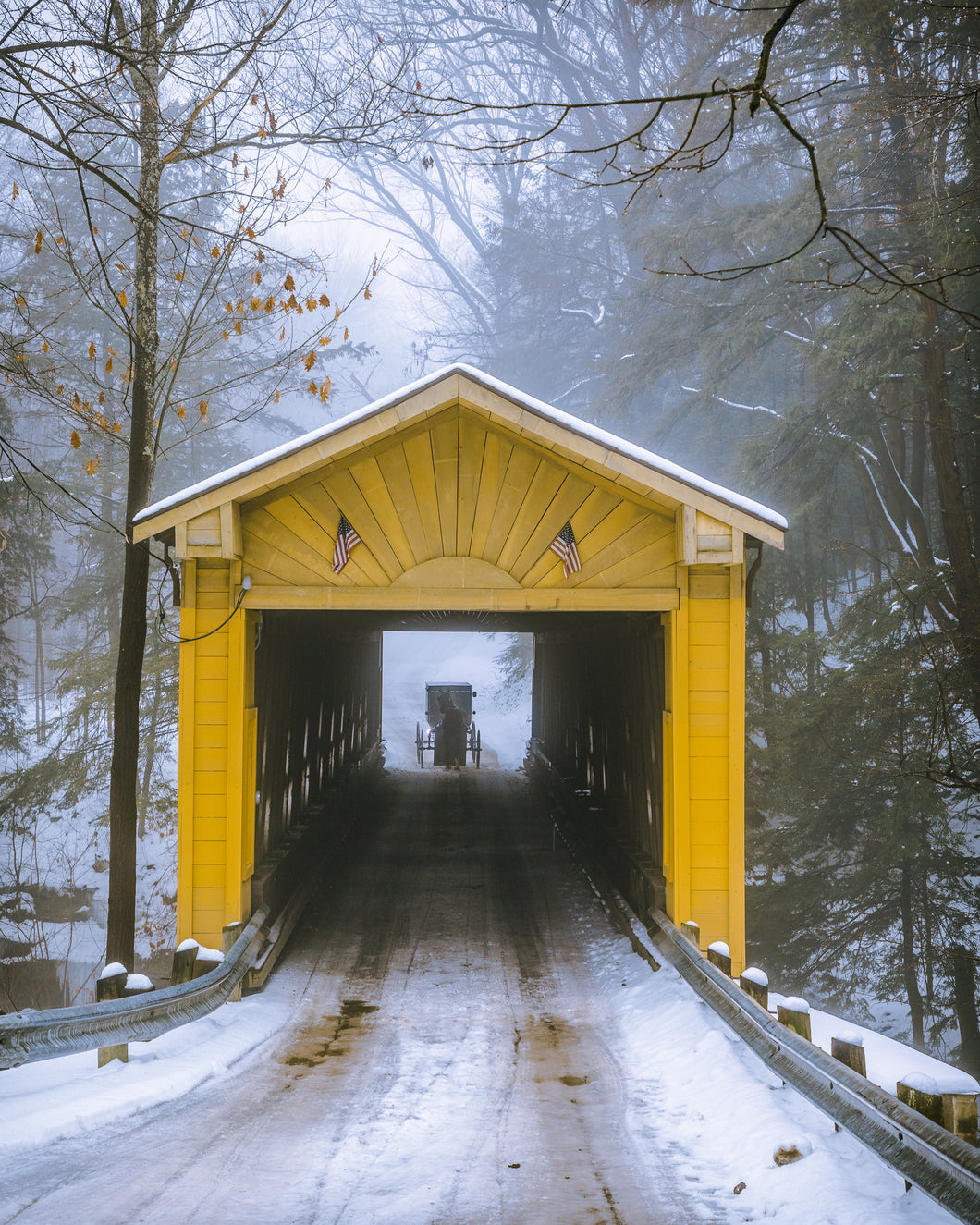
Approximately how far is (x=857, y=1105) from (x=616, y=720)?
7.61 m

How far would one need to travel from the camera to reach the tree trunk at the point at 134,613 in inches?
316

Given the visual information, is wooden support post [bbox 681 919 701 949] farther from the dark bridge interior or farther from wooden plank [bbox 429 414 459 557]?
wooden plank [bbox 429 414 459 557]

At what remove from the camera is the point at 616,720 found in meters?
11.0

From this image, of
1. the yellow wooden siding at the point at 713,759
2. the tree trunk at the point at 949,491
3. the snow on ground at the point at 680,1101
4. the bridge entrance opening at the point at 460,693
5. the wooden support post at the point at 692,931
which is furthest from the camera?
the bridge entrance opening at the point at 460,693

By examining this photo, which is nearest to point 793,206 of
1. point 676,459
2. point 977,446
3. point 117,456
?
point 977,446

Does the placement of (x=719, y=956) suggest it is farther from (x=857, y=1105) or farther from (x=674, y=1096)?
(x=857, y=1105)

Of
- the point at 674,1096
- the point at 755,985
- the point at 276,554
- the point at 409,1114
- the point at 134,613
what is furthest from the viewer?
the point at 134,613

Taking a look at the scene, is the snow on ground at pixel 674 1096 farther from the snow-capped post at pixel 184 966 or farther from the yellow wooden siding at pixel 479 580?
the yellow wooden siding at pixel 479 580

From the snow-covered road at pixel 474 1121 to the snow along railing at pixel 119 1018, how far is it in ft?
1.34

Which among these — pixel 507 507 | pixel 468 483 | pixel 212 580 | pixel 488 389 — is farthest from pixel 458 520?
pixel 212 580

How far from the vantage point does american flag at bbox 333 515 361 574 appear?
741 centimetres

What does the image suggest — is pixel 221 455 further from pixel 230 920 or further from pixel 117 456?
pixel 230 920

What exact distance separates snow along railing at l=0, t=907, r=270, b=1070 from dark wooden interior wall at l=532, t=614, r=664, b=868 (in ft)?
12.5

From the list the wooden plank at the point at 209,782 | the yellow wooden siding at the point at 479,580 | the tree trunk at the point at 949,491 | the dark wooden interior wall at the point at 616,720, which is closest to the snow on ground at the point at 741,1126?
the yellow wooden siding at the point at 479,580
